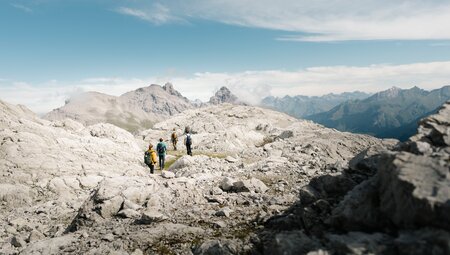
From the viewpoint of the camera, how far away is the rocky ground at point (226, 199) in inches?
432

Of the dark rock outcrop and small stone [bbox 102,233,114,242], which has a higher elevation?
the dark rock outcrop

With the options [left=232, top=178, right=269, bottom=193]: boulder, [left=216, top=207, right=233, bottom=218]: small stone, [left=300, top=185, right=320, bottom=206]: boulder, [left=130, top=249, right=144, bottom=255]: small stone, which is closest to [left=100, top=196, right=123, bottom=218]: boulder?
[left=130, top=249, right=144, bottom=255]: small stone

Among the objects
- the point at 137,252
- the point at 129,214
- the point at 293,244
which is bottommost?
the point at 137,252

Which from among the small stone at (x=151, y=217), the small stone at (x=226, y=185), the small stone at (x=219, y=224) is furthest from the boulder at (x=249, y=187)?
the small stone at (x=151, y=217)

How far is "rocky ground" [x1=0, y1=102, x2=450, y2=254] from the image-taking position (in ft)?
36.0

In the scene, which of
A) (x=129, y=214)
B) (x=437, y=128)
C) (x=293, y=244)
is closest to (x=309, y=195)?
(x=293, y=244)

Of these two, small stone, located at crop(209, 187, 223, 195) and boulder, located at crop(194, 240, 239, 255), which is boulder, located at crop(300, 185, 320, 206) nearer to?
boulder, located at crop(194, 240, 239, 255)

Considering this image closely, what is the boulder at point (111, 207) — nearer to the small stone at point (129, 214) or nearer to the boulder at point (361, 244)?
the small stone at point (129, 214)

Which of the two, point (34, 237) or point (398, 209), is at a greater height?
point (398, 209)

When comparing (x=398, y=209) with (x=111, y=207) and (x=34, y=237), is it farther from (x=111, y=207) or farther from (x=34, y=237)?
(x=34, y=237)

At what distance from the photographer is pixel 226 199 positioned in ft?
77.4

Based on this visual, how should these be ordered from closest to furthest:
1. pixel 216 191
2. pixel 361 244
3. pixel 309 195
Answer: pixel 361 244, pixel 309 195, pixel 216 191

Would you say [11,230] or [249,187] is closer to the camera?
[11,230]

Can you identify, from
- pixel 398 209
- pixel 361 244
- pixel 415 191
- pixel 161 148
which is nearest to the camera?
pixel 415 191
